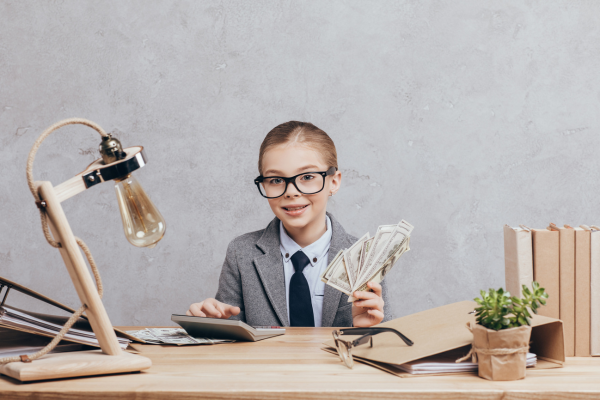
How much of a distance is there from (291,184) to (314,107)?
973 mm

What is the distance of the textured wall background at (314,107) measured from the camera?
7.71ft

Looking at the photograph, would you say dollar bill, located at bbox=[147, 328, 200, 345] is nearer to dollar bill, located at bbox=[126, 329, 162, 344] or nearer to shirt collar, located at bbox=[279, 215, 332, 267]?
dollar bill, located at bbox=[126, 329, 162, 344]

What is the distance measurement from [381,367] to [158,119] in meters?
1.86

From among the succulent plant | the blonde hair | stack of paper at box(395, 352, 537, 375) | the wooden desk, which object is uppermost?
the blonde hair

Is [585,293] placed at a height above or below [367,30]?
below

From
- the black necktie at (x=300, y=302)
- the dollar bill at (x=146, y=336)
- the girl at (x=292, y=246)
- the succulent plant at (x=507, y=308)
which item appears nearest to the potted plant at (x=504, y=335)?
the succulent plant at (x=507, y=308)

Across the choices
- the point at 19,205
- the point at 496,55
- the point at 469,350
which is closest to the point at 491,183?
the point at 496,55

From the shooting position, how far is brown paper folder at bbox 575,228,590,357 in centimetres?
87

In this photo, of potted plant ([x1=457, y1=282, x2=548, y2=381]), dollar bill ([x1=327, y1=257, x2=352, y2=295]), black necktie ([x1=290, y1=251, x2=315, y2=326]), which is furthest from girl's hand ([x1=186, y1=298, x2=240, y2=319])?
potted plant ([x1=457, y1=282, x2=548, y2=381])

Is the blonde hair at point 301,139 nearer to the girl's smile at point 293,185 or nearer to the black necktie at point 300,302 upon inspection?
the girl's smile at point 293,185

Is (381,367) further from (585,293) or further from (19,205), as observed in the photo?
(19,205)

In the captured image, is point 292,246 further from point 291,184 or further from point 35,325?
point 35,325

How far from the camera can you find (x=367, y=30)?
7.73 feet

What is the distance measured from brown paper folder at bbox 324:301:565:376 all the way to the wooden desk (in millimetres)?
26
